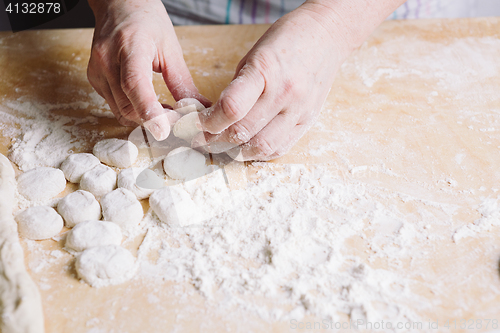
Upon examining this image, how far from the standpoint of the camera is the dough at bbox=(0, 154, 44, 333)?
730 millimetres

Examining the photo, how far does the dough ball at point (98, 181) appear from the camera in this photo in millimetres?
1044

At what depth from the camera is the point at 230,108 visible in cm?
92

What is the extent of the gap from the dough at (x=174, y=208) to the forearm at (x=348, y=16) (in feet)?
2.33

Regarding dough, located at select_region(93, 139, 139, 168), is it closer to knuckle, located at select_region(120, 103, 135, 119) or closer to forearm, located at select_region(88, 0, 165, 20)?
knuckle, located at select_region(120, 103, 135, 119)

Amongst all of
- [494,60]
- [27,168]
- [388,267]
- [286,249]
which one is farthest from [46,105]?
[494,60]

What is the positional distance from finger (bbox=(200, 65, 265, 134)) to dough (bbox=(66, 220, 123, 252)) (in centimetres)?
36

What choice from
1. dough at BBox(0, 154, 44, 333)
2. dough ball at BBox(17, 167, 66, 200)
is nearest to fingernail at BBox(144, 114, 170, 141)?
dough ball at BBox(17, 167, 66, 200)

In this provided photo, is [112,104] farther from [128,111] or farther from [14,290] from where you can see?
[14,290]

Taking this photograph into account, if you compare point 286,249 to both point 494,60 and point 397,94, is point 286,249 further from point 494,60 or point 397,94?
point 494,60

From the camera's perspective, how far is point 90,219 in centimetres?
97

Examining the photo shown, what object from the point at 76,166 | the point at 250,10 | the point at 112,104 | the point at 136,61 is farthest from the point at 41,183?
the point at 250,10

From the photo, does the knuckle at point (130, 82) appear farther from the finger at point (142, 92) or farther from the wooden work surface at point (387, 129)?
the wooden work surface at point (387, 129)

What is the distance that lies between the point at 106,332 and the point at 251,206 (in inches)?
18.4

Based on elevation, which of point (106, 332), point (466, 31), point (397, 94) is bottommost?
point (106, 332)
